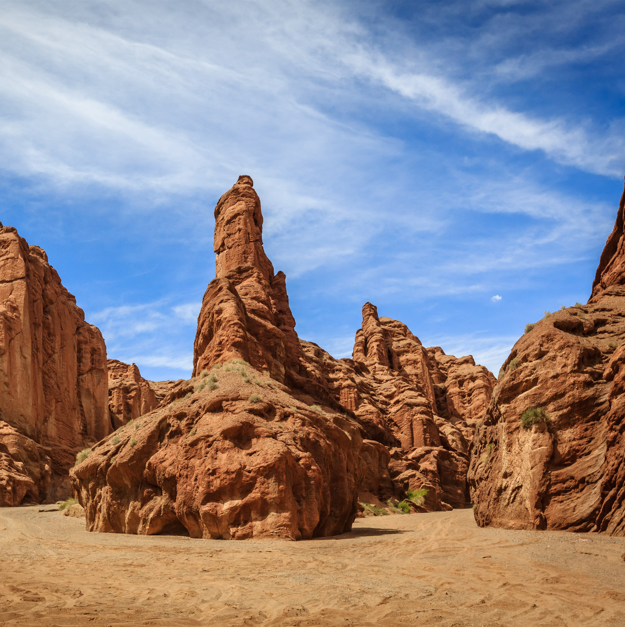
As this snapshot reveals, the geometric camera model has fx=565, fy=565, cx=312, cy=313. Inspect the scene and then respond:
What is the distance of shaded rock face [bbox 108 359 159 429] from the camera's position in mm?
71250

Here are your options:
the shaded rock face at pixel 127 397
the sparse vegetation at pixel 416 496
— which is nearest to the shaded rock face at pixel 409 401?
the sparse vegetation at pixel 416 496

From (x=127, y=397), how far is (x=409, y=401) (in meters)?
38.2

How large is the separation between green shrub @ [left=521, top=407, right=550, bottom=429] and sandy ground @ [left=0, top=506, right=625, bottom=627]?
298 cm

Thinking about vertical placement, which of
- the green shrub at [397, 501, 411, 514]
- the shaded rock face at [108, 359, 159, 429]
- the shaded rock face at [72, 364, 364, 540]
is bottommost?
the green shrub at [397, 501, 411, 514]

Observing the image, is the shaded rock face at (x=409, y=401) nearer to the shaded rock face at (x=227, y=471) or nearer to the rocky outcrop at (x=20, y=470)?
the rocky outcrop at (x=20, y=470)

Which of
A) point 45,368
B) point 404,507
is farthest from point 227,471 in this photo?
point 45,368

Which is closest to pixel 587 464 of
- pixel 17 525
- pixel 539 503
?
pixel 539 503

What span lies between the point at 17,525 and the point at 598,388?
63.4 ft

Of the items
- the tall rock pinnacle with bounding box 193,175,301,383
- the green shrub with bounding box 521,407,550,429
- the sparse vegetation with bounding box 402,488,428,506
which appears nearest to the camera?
the green shrub with bounding box 521,407,550,429

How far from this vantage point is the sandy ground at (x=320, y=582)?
664cm

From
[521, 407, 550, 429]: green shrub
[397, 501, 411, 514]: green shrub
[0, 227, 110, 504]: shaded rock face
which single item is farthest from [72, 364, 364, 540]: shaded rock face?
[0, 227, 110, 504]: shaded rock face

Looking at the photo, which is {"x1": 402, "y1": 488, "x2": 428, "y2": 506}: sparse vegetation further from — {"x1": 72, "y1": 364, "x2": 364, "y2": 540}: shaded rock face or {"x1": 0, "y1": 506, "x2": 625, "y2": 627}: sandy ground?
{"x1": 0, "y1": 506, "x2": 625, "y2": 627}: sandy ground

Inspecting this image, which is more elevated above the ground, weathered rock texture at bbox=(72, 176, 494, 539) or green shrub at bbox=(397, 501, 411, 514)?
weathered rock texture at bbox=(72, 176, 494, 539)

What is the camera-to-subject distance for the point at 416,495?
41.5 metres
